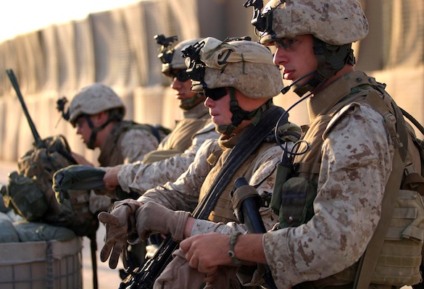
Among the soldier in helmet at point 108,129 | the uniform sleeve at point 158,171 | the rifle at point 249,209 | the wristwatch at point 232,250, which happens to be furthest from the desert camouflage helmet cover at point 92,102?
the wristwatch at point 232,250

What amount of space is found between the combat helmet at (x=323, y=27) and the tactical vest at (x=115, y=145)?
10.9 feet

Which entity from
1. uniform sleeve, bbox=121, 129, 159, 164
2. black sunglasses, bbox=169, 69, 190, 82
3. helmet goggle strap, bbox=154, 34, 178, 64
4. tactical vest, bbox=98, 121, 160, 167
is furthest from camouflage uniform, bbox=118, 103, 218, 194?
tactical vest, bbox=98, 121, 160, 167

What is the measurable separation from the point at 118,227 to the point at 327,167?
104 cm

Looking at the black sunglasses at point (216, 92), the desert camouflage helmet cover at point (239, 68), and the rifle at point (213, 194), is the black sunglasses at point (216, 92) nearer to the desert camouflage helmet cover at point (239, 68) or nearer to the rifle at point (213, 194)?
the desert camouflage helmet cover at point (239, 68)

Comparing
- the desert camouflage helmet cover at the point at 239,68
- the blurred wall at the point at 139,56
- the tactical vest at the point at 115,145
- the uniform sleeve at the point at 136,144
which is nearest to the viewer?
the desert camouflage helmet cover at the point at 239,68

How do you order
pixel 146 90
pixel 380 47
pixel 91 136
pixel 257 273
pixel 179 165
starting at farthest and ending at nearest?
1. pixel 146 90
2. pixel 380 47
3. pixel 91 136
4. pixel 179 165
5. pixel 257 273

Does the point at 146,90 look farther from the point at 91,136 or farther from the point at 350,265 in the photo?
the point at 350,265

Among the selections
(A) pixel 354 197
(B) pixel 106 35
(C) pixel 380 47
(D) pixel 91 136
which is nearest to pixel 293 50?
(A) pixel 354 197

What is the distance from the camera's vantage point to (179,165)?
524 cm

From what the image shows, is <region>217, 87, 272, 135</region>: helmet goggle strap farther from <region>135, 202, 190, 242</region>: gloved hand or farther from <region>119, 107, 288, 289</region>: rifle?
<region>135, 202, 190, 242</region>: gloved hand

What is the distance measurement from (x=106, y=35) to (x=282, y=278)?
12.4 metres

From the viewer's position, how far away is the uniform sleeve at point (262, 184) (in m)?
3.51

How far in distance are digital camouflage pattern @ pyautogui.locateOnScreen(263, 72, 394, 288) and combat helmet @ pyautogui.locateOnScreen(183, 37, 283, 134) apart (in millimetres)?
945

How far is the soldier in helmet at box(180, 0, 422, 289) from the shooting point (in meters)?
2.92
